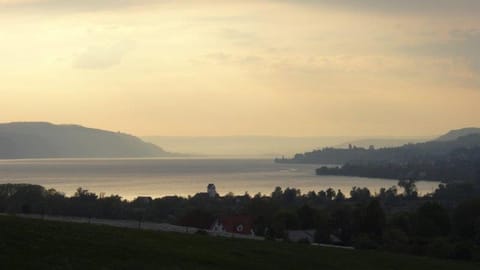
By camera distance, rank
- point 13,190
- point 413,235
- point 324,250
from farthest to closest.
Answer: point 13,190 < point 413,235 < point 324,250

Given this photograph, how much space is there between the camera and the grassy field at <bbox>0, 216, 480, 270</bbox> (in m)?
16.3

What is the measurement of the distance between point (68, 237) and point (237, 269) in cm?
481

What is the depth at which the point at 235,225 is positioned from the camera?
158 ft

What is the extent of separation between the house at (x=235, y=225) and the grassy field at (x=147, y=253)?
19.8 meters

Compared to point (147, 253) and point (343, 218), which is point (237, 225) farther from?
point (147, 253)

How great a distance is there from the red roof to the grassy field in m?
20.0

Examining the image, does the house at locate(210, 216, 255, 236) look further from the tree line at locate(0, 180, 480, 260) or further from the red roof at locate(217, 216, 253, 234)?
the tree line at locate(0, 180, 480, 260)

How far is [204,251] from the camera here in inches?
844

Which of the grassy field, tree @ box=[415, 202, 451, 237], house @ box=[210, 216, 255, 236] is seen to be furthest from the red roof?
the grassy field

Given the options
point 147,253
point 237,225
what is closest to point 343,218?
point 237,225

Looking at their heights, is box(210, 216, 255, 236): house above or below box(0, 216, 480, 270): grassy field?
below

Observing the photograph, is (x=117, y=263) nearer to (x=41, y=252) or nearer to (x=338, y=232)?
(x=41, y=252)

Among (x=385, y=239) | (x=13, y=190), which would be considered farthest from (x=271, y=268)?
(x=13, y=190)

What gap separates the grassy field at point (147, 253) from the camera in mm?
16266
